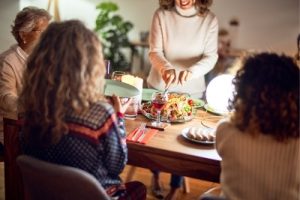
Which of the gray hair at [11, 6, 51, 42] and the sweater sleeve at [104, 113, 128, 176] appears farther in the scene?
the gray hair at [11, 6, 51, 42]

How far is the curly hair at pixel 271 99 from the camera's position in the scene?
3.90ft

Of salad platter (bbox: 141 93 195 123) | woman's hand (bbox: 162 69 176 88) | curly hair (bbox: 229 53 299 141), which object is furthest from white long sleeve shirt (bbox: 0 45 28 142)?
curly hair (bbox: 229 53 299 141)

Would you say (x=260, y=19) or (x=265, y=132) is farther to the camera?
(x=260, y=19)

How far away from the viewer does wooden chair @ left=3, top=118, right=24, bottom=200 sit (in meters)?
1.74

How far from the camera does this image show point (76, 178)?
1202mm

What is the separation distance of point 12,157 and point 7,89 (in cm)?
34

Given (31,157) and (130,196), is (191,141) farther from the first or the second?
(31,157)

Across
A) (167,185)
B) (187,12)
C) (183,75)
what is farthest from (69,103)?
(167,185)

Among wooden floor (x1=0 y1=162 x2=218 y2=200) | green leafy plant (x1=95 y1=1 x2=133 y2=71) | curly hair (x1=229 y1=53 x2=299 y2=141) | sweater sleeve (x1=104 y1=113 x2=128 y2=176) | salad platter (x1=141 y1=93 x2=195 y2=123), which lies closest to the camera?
curly hair (x1=229 y1=53 x2=299 y2=141)

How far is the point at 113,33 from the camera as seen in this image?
484 centimetres

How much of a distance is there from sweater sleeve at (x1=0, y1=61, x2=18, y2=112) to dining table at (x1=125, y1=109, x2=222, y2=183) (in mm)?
604

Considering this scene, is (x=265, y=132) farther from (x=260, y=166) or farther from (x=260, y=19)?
(x=260, y=19)

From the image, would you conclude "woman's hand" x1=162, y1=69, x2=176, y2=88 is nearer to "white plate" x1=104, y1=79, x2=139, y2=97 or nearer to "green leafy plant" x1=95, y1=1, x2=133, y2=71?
"white plate" x1=104, y1=79, x2=139, y2=97

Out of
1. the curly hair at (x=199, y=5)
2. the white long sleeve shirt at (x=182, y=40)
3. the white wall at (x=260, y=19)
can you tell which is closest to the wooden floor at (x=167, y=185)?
the white long sleeve shirt at (x=182, y=40)
